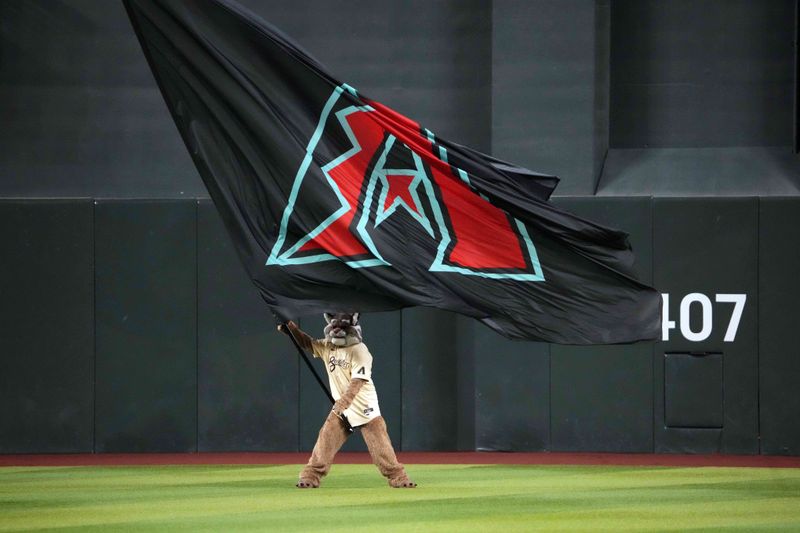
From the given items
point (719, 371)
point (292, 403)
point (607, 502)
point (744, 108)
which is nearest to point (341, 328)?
point (607, 502)

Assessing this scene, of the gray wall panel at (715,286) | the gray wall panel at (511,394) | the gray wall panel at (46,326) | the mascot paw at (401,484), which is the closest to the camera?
the mascot paw at (401,484)

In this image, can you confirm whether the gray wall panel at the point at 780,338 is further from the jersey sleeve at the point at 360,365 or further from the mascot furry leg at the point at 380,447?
the jersey sleeve at the point at 360,365

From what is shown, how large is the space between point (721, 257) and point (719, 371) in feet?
4.84

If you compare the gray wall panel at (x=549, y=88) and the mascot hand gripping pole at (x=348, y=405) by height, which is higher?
the gray wall panel at (x=549, y=88)

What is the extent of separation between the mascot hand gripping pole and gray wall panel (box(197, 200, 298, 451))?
5453 mm

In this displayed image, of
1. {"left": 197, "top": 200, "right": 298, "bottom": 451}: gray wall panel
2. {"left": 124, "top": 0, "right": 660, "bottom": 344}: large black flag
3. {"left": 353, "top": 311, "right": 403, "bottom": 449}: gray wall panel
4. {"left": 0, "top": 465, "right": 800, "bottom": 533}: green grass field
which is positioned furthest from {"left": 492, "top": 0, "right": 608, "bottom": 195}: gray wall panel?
{"left": 124, "top": 0, "right": 660, "bottom": 344}: large black flag

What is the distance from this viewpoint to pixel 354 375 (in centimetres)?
1289

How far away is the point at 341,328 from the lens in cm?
1295

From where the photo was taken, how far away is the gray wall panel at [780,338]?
17906mm

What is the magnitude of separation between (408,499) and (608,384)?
667 centimetres

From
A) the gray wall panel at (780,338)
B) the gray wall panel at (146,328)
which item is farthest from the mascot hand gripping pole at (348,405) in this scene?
the gray wall panel at (780,338)

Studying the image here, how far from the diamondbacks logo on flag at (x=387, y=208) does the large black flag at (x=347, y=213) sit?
0.04ft

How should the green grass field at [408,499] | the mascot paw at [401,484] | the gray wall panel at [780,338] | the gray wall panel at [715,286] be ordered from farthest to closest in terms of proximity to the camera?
the gray wall panel at [715,286], the gray wall panel at [780,338], the mascot paw at [401,484], the green grass field at [408,499]

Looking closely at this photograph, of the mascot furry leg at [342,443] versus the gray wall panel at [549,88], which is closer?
the mascot furry leg at [342,443]
